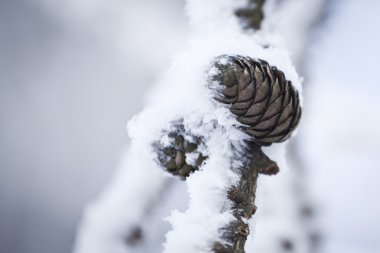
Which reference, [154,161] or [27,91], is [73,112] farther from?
[154,161]

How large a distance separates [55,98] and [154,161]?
3456 millimetres

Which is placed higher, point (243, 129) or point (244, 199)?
point (243, 129)

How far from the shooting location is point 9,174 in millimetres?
3799

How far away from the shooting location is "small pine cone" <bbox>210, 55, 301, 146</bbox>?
469 millimetres

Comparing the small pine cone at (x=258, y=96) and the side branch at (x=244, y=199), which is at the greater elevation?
the small pine cone at (x=258, y=96)

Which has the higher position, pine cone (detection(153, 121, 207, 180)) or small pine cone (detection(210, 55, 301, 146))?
small pine cone (detection(210, 55, 301, 146))

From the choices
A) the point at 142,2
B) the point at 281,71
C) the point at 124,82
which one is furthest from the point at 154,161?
the point at 124,82

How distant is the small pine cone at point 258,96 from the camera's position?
0.47m

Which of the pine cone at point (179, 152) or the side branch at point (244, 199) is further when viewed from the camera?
the pine cone at point (179, 152)

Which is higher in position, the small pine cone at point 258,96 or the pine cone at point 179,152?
Result: the small pine cone at point 258,96

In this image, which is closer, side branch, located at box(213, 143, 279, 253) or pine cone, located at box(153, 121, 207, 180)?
side branch, located at box(213, 143, 279, 253)

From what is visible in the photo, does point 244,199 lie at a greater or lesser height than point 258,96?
lesser

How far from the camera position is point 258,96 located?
1.62 ft

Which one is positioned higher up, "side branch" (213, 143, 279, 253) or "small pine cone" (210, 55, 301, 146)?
"small pine cone" (210, 55, 301, 146)
